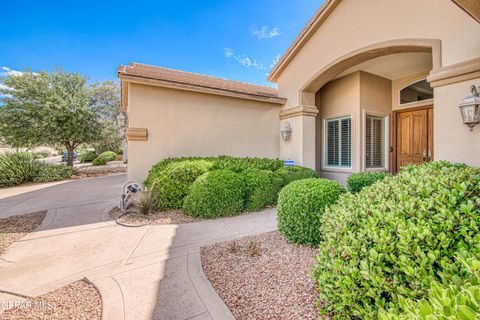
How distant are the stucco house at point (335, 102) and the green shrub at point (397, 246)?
12.0 ft

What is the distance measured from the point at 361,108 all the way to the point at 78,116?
52.0ft

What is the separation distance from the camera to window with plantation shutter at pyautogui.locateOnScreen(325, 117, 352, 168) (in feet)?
26.6

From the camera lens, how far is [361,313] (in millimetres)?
1722

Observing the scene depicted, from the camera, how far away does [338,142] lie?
8500 millimetres

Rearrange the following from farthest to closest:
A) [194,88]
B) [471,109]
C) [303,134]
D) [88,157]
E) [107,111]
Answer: [88,157] < [107,111] < [303,134] < [194,88] < [471,109]

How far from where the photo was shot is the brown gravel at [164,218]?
5.29 m

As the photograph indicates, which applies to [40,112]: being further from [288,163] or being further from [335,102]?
[335,102]

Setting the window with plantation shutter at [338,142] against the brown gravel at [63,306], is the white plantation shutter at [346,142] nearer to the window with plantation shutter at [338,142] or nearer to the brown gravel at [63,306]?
the window with plantation shutter at [338,142]

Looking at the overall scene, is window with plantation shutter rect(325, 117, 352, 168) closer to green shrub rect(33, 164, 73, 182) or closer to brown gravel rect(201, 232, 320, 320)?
brown gravel rect(201, 232, 320, 320)

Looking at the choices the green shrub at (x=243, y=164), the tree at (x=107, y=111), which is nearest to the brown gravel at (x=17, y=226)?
the green shrub at (x=243, y=164)

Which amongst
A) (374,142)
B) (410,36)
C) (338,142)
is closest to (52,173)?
(338,142)

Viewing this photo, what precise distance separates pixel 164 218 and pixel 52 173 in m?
11.1

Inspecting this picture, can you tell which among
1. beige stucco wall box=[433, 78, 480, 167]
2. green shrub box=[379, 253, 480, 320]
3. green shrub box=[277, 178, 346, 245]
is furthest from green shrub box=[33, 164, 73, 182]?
beige stucco wall box=[433, 78, 480, 167]

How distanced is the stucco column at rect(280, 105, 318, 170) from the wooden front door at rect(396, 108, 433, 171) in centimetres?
315
